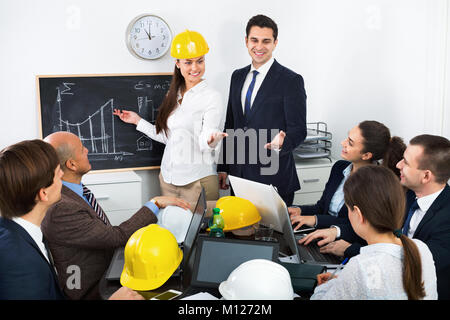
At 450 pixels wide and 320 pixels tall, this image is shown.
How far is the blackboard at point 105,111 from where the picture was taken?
355 centimetres

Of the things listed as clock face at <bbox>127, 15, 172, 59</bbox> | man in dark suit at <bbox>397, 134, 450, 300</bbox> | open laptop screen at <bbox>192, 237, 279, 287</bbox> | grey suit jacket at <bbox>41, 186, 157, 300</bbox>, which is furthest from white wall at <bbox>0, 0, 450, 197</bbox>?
grey suit jacket at <bbox>41, 186, 157, 300</bbox>

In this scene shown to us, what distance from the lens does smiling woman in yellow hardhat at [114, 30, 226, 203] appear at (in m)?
3.18

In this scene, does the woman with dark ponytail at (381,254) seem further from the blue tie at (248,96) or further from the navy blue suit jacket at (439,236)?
the blue tie at (248,96)

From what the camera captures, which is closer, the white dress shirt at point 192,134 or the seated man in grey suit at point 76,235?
the seated man in grey suit at point 76,235

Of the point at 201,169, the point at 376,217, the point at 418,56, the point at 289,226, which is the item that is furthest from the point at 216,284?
the point at 418,56

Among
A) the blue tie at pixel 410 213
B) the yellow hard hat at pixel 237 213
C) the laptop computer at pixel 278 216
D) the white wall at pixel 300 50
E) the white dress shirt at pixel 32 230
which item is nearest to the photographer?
the white dress shirt at pixel 32 230

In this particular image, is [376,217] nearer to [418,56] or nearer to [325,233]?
[325,233]

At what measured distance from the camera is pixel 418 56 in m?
3.02

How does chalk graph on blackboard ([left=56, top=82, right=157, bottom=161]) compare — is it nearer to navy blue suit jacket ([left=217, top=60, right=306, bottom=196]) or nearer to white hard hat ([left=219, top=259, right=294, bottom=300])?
navy blue suit jacket ([left=217, top=60, right=306, bottom=196])

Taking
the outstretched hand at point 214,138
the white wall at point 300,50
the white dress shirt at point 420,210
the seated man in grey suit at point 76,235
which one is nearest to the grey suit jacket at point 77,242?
the seated man in grey suit at point 76,235

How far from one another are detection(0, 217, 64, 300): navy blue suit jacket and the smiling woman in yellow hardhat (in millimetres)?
1676

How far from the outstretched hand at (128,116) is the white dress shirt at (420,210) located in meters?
2.27

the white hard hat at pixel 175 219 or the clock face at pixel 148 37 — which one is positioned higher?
the clock face at pixel 148 37

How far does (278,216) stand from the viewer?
86.7 inches
